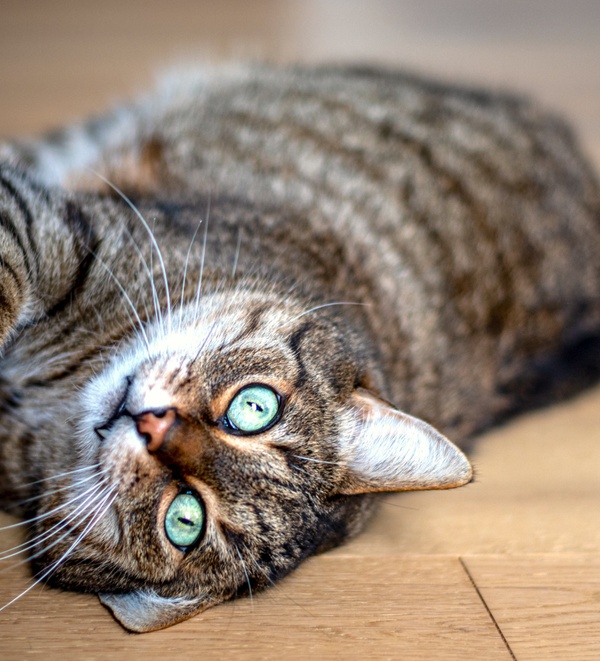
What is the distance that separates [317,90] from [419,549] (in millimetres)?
1280

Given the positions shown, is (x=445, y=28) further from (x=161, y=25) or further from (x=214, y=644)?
(x=214, y=644)

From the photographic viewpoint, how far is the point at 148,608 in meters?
1.14

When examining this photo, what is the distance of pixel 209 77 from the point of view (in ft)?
7.74

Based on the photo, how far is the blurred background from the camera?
3143 millimetres

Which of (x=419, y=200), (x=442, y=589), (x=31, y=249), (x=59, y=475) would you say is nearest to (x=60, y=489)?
(x=59, y=475)

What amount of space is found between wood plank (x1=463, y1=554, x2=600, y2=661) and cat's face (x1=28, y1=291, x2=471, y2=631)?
23 centimetres

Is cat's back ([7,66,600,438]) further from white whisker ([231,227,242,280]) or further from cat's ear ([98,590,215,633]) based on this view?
cat's ear ([98,590,215,633])

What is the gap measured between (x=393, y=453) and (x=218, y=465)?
266mm

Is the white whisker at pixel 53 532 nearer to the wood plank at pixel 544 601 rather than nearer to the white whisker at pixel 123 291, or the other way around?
the white whisker at pixel 123 291

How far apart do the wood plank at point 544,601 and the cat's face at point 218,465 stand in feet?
0.76

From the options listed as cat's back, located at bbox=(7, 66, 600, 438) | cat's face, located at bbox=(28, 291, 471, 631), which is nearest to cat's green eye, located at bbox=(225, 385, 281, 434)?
cat's face, located at bbox=(28, 291, 471, 631)

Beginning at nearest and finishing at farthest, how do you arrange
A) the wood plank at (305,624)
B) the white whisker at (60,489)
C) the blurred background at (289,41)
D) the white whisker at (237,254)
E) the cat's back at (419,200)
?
the wood plank at (305,624) → the white whisker at (60,489) → the white whisker at (237,254) → the cat's back at (419,200) → the blurred background at (289,41)

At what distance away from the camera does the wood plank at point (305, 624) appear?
1.09 metres

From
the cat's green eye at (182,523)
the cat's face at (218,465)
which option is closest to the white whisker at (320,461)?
the cat's face at (218,465)
